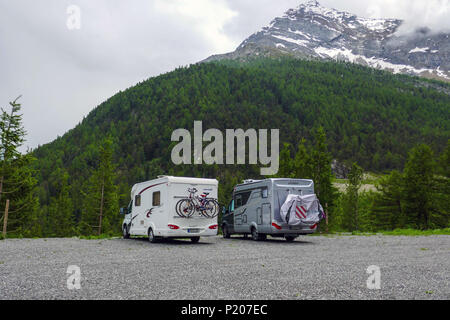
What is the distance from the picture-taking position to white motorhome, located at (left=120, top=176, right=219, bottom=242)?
17.3 metres

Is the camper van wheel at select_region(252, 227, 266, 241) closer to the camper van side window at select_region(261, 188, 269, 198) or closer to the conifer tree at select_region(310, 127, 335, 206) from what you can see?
the camper van side window at select_region(261, 188, 269, 198)

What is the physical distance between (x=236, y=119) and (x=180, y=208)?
142002 millimetres

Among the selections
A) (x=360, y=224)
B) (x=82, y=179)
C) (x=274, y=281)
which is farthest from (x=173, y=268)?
(x=82, y=179)

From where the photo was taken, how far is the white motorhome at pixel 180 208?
17281 millimetres

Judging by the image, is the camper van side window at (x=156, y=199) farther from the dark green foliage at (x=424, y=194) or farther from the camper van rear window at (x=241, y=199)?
the dark green foliage at (x=424, y=194)

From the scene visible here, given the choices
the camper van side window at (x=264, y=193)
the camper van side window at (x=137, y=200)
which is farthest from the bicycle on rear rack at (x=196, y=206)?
the camper van side window at (x=137, y=200)

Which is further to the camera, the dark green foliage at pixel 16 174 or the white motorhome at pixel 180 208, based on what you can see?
the dark green foliage at pixel 16 174

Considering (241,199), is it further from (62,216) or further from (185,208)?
(62,216)

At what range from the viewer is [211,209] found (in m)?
18.1

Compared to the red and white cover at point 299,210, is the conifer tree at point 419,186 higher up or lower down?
higher up

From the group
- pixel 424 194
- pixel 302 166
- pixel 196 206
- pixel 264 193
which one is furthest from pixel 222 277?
pixel 424 194

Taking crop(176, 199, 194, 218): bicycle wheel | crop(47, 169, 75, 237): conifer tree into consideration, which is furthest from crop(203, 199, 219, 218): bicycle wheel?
crop(47, 169, 75, 237): conifer tree
